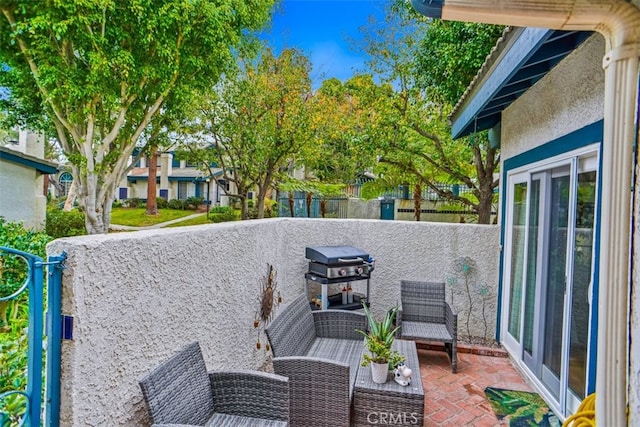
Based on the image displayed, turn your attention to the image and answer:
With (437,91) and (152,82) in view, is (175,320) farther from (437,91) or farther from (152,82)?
(152,82)

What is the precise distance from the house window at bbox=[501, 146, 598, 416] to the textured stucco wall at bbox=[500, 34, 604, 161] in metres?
0.32

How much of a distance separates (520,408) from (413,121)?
24.1ft

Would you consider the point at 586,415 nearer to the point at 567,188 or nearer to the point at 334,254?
the point at 567,188

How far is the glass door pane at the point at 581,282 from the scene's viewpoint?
3.44m

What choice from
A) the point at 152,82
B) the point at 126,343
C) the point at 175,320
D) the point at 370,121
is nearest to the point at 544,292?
the point at 175,320

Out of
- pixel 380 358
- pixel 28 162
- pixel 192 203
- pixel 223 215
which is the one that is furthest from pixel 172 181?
pixel 380 358

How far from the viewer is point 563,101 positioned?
13.1 ft

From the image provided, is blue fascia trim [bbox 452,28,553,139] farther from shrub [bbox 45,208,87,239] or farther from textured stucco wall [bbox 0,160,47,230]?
shrub [bbox 45,208,87,239]

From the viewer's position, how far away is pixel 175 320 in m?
3.01

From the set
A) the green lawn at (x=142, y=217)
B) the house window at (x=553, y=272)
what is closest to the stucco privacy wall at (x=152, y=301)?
the house window at (x=553, y=272)

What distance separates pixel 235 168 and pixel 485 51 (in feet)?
35.3

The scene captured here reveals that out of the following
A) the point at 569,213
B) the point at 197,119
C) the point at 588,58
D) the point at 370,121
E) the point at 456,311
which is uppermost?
the point at 197,119

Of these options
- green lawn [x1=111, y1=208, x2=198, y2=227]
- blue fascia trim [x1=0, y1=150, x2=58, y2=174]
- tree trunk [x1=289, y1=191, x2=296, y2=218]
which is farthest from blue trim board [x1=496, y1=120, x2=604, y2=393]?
green lawn [x1=111, y1=208, x2=198, y2=227]

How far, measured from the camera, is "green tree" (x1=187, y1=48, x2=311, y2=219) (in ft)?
45.8
